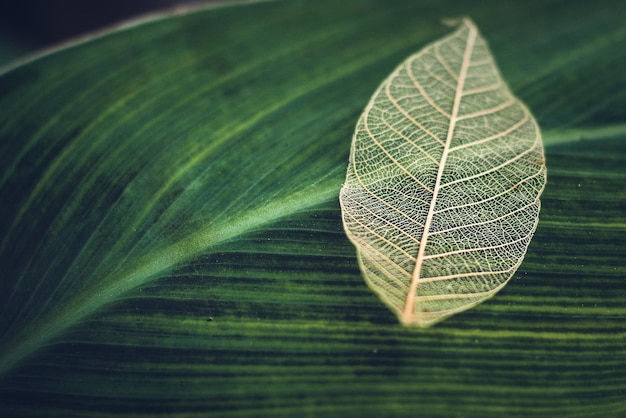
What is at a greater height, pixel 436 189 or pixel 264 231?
pixel 264 231

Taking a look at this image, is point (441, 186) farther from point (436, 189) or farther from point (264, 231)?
point (264, 231)

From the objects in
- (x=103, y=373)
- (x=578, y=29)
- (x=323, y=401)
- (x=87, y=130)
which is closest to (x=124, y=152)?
(x=87, y=130)

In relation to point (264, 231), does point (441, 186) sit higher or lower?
lower

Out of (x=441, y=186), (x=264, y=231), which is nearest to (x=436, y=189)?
(x=441, y=186)
